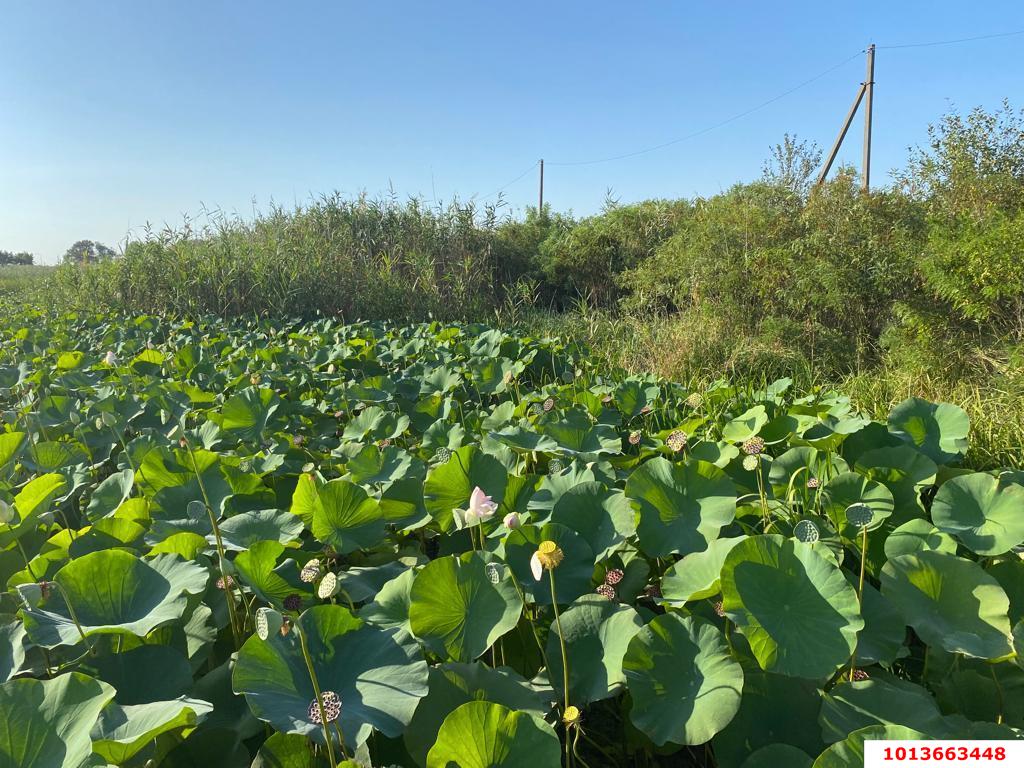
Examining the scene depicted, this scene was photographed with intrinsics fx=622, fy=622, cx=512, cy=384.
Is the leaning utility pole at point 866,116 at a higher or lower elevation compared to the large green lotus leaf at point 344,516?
higher

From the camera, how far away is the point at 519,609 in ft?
3.18

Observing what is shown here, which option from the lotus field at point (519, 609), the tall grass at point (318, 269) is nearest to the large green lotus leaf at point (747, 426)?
the lotus field at point (519, 609)

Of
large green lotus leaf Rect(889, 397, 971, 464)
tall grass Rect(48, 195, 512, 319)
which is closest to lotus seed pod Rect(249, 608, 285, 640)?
large green lotus leaf Rect(889, 397, 971, 464)

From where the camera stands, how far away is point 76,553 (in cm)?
118

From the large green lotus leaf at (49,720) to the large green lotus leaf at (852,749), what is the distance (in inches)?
30.4

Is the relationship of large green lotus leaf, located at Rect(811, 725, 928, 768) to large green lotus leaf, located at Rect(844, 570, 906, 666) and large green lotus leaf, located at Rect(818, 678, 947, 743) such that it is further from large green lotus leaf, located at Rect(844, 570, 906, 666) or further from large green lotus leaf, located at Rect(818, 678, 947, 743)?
large green lotus leaf, located at Rect(844, 570, 906, 666)

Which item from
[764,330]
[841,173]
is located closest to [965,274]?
[764,330]

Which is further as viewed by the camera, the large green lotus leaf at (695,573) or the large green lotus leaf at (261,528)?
the large green lotus leaf at (261,528)

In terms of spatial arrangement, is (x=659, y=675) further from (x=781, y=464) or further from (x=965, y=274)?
(x=965, y=274)

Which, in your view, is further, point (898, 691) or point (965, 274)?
point (965, 274)

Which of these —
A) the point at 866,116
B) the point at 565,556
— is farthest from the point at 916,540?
the point at 866,116

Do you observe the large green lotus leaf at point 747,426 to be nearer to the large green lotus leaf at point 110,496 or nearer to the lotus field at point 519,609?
the lotus field at point 519,609

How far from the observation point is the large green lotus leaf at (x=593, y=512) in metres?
1.25

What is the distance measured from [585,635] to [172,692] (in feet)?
2.00
